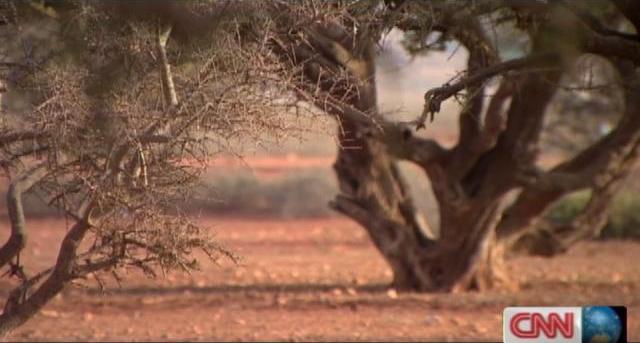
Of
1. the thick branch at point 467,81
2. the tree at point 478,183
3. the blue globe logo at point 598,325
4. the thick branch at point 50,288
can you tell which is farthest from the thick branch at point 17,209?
the tree at point 478,183

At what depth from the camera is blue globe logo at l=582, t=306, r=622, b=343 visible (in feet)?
22.0

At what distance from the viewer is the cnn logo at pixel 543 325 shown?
6.67 meters

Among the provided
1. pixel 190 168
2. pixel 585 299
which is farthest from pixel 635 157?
pixel 190 168

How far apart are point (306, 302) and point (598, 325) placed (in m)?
7.56

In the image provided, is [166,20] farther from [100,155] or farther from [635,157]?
[635,157]

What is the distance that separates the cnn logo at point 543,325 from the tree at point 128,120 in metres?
1.90

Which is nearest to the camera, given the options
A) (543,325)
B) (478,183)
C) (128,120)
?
(543,325)

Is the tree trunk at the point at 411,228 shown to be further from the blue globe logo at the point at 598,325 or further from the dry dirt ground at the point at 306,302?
the blue globe logo at the point at 598,325

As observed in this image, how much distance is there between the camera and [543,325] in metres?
6.70

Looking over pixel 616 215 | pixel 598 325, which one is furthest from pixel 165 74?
pixel 616 215

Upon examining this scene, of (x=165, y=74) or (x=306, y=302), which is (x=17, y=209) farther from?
(x=306, y=302)

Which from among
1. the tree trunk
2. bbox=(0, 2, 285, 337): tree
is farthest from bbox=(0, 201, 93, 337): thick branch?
the tree trunk

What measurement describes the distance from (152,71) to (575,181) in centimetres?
720

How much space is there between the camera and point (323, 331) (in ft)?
39.8
